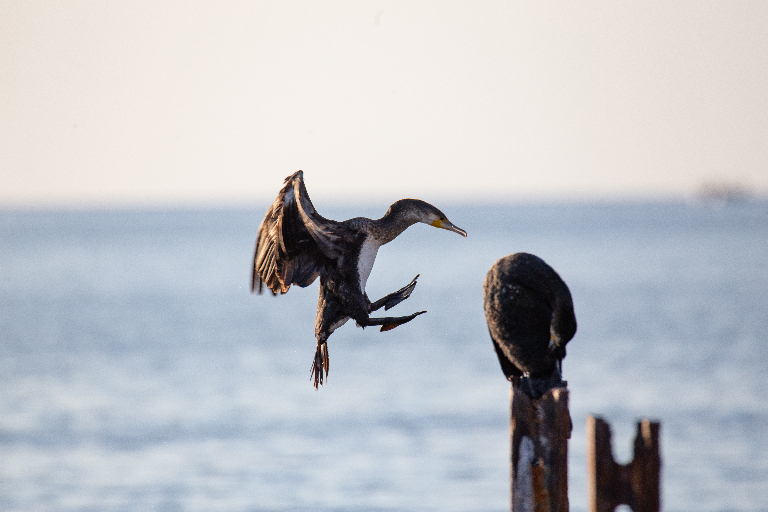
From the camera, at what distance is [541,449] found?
6.05 meters

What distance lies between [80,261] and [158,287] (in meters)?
31.6

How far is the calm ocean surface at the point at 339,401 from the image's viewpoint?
18156mm

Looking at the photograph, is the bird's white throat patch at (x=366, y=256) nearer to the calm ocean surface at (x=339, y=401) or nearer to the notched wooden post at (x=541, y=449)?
the notched wooden post at (x=541, y=449)

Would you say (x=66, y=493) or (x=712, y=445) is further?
(x=712, y=445)

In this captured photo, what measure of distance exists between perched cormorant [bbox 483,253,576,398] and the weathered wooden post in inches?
19.9

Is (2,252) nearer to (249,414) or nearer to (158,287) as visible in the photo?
(158,287)

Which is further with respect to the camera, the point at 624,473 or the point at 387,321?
the point at 624,473

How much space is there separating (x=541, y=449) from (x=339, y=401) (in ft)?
64.5

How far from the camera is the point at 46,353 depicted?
37.4 m

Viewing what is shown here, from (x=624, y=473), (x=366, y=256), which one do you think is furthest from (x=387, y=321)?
(x=624, y=473)

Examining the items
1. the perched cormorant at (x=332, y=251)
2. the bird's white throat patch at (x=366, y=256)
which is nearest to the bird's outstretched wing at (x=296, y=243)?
the perched cormorant at (x=332, y=251)

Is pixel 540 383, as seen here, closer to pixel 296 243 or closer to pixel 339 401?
pixel 296 243

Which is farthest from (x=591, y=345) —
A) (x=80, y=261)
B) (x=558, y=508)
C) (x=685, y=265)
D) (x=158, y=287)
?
(x=80, y=261)

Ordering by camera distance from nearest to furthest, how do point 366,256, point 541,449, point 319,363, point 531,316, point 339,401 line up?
point 541,449 → point 366,256 → point 531,316 → point 319,363 → point 339,401
